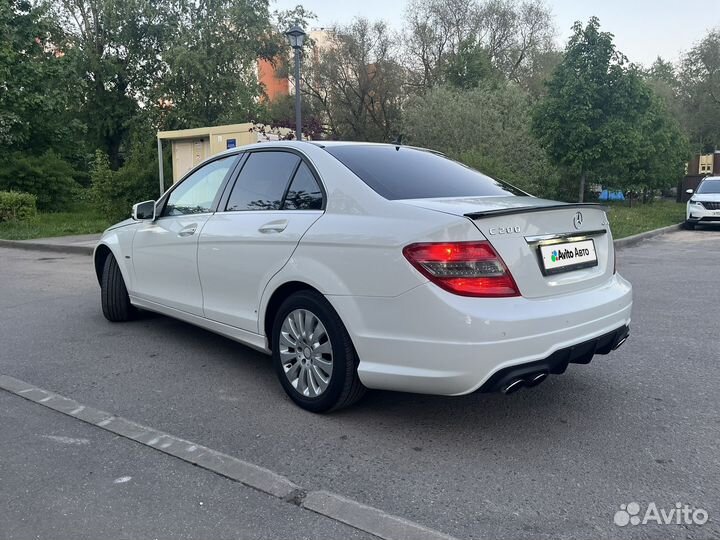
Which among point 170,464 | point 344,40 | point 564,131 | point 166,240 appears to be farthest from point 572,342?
point 344,40

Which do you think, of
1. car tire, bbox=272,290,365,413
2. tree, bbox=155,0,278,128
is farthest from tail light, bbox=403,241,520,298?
tree, bbox=155,0,278,128

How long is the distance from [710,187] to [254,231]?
60.0 feet

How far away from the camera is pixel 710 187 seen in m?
18.2

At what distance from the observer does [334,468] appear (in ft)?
9.70

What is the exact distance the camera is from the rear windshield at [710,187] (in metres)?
18.0

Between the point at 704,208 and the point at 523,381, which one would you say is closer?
the point at 523,381

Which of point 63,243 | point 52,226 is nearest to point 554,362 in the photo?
point 63,243

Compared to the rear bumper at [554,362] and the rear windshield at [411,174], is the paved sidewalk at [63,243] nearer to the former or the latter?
the rear windshield at [411,174]

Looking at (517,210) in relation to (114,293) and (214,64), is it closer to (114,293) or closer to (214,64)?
(114,293)

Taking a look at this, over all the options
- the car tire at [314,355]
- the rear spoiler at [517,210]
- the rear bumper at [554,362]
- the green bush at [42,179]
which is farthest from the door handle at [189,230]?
the green bush at [42,179]

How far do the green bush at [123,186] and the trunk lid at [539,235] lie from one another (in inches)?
568

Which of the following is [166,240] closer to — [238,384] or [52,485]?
[238,384]

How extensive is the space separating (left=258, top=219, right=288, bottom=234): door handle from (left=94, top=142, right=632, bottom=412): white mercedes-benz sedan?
1cm

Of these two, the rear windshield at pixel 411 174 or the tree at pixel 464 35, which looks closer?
the rear windshield at pixel 411 174
